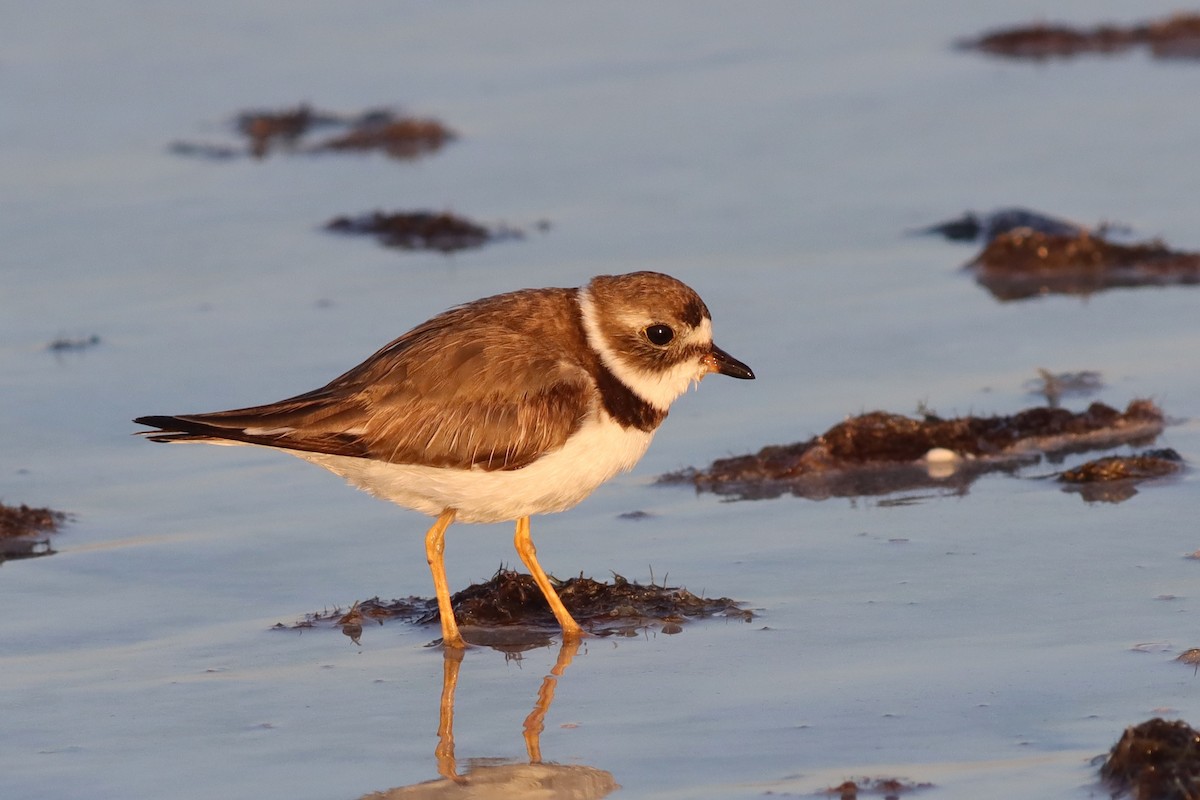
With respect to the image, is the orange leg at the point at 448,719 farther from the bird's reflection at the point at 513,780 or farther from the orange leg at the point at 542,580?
the orange leg at the point at 542,580

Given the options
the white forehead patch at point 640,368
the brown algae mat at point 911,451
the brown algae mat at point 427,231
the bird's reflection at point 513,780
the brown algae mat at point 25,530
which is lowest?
the bird's reflection at point 513,780

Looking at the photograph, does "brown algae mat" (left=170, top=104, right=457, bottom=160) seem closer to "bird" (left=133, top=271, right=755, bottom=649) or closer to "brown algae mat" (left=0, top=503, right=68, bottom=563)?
"brown algae mat" (left=0, top=503, right=68, bottom=563)

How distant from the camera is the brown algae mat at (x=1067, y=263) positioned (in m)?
9.16

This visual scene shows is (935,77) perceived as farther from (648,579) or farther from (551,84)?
(648,579)

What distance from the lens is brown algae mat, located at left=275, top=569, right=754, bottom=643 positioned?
568 cm

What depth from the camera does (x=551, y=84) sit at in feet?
41.4

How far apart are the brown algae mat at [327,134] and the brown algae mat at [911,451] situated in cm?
543

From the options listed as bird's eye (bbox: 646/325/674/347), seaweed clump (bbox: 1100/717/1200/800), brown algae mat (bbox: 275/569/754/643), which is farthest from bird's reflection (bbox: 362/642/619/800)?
bird's eye (bbox: 646/325/674/347)

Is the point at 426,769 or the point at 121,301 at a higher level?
the point at 121,301

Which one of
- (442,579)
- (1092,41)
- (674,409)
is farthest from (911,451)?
(1092,41)

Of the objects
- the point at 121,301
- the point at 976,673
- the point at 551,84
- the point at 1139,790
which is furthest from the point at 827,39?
the point at 1139,790

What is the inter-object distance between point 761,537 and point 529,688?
55.5 inches

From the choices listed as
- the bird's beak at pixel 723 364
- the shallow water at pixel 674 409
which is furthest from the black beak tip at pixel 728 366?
the shallow water at pixel 674 409

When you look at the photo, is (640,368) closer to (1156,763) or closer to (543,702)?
(543,702)
